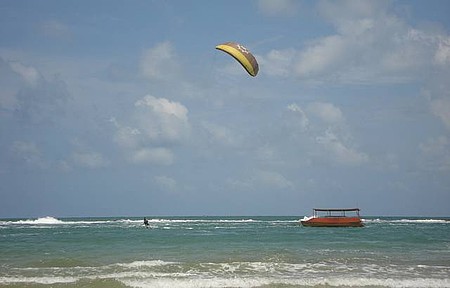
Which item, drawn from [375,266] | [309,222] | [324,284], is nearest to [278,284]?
[324,284]

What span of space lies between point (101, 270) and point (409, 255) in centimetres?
1252

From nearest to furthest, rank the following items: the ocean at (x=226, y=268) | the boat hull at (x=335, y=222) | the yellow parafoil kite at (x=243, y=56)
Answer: the ocean at (x=226, y=268), the yellow parafoil kite at (x=243, y=56), the boat hull at (x=335, y=222)

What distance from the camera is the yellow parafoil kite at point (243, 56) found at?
50.0 feet

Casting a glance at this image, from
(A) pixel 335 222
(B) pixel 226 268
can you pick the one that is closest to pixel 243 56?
(B) pixel 226 268

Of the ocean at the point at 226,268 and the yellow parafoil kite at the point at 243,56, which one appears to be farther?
the yellow parafoil kite at the point at 243,56

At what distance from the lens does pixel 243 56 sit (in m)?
15.4

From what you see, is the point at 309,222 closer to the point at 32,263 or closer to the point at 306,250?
the point at 306,250

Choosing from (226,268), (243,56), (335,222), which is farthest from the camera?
(335,222)

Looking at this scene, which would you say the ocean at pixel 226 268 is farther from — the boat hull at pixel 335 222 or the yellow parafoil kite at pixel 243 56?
the boat hull at pixel 335 222

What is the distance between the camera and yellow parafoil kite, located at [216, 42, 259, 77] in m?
15.2

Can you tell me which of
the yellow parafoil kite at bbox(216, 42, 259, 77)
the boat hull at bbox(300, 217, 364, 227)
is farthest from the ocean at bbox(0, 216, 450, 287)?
A: the boat hull at bbox(300, 217, 364, 227)

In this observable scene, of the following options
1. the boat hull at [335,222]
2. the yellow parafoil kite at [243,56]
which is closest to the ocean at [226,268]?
the yellow parafoil kite at [243,56]

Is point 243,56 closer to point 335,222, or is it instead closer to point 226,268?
point 226,268

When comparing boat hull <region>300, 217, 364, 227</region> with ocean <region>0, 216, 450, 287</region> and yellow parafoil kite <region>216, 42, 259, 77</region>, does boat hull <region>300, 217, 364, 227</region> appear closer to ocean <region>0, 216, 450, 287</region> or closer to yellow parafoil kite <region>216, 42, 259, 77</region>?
ocean <region>0, 216, 450, 287</region>
